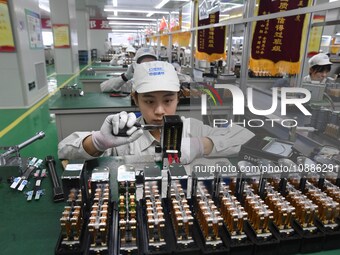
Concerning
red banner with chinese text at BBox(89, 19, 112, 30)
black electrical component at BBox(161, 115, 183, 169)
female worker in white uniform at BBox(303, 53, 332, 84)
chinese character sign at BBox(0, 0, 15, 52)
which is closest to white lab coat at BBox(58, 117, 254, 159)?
black electrical component at BBox(161, 115, 183, 169)

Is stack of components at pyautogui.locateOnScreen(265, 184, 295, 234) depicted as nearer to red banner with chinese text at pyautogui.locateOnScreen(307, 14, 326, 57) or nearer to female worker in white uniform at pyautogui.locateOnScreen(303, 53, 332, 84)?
female worker in white uniform at pyautogui.locateOnScreen(303, 53, 332, 84)

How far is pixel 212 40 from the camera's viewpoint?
352 centimetres

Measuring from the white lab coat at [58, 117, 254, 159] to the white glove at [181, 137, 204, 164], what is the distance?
0.17 ft

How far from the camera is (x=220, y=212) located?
2.82ft

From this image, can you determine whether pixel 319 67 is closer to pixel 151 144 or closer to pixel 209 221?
pixel 151 144

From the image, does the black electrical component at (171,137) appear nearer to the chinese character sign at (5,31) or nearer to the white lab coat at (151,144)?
the white lab coat at (151,144)

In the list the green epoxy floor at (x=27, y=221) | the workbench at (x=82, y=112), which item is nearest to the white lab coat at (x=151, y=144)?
the green epoxy floor at (x=27, y=221)

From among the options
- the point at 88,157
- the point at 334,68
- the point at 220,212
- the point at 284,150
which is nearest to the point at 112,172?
the point at 88,157

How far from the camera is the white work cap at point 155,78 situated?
50.2 inches

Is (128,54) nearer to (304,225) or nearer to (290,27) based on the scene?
(290,27)

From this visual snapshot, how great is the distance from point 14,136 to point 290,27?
11.0ft

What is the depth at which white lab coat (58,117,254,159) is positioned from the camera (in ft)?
4.35

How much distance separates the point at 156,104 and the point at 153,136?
0.82 ft

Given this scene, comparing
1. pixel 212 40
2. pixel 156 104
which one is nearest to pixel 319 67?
pixel 212 40
